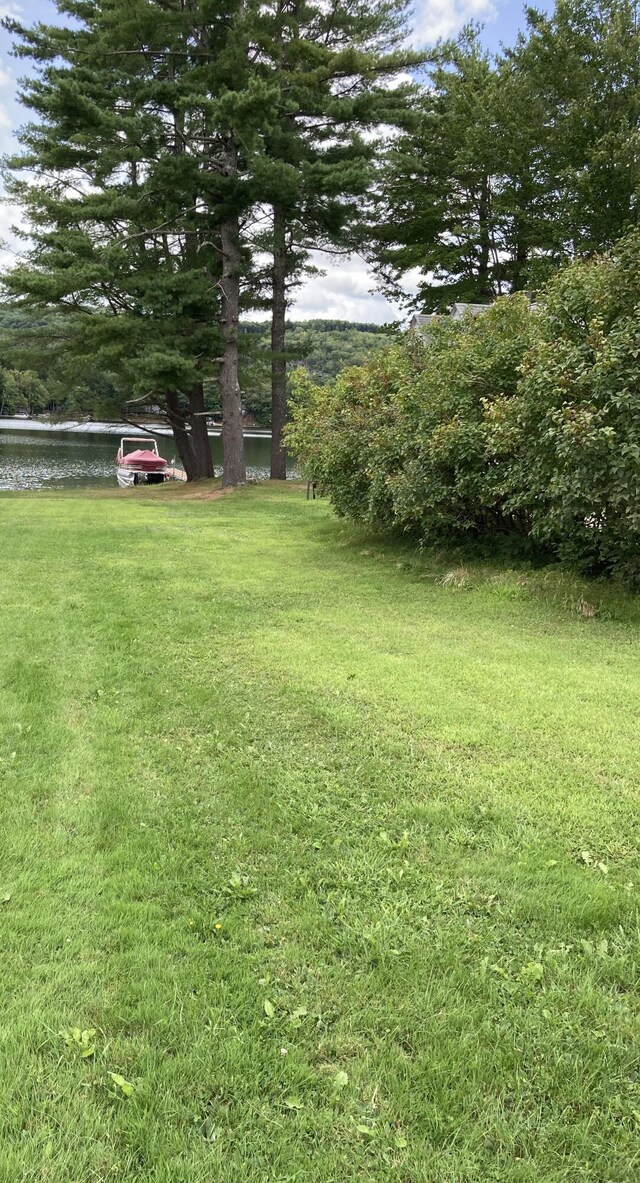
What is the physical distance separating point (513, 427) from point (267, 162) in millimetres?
13296

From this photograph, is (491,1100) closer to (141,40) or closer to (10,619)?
(10,619)

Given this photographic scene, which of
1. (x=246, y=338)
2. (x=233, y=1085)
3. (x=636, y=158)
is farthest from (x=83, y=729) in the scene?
(x=636, y=158)

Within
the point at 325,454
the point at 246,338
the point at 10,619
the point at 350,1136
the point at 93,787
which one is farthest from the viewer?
the point at 246,338

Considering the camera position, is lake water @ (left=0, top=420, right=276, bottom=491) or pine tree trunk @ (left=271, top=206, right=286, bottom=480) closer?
pine tree trunk @ (left=271, top=206, right=286, bottom=480)

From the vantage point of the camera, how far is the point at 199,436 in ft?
77.7

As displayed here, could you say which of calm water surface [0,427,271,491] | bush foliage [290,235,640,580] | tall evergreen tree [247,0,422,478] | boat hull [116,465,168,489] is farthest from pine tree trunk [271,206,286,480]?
bush foliage [290,235,640,580]

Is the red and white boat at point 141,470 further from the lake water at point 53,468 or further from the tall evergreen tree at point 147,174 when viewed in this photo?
the tall evergreen tree at point 147,174

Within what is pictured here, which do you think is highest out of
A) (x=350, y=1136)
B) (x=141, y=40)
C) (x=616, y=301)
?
(x=141, y=40)

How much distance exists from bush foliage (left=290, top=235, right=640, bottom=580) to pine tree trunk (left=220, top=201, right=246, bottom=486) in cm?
924

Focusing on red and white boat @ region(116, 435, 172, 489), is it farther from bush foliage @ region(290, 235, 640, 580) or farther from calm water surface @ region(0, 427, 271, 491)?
bush foliage @ region(290, 235, 640, 580)

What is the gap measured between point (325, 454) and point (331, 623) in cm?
466

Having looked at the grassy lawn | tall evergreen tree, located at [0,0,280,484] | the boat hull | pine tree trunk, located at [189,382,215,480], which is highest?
tall evergreen tree, located at [0,0,280,484]

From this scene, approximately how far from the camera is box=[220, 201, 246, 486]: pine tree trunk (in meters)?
19.3

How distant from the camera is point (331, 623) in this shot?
6.13 m
